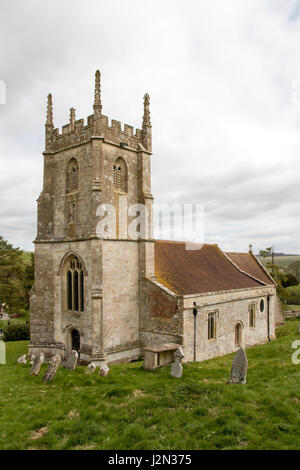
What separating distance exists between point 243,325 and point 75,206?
14.7 metres

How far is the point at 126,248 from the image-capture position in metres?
19.2

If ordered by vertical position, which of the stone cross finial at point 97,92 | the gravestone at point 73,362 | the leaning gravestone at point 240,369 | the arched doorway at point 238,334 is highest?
the stone cross finial at point 97,92

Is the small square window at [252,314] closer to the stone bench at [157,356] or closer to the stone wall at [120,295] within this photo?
the stone wall at [120,295]

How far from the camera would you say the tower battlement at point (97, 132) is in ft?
59.4

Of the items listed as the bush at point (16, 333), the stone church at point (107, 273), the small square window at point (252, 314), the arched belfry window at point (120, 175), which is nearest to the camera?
the stone church at point (107, 273)

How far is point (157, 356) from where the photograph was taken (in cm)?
1505

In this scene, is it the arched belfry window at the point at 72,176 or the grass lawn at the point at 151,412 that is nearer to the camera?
the grass lawn at the point at 151,412

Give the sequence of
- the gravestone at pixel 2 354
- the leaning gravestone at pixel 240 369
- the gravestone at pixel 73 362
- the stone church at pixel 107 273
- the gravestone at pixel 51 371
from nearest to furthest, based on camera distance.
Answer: the leaning gravestone at pixel 240 369
the gravestone at pixel 51 371
the gravestone at pixel 73 362
the stone church at pixel 107 273
the gravestone at pixel 2 354

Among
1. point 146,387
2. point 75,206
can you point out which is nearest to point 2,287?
point 75,206

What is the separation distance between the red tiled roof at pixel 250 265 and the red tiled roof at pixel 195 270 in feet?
7.77

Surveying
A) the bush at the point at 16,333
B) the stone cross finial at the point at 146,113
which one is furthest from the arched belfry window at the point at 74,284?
the bush at the point at 16,333

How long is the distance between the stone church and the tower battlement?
61mm

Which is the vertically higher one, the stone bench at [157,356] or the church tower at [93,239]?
the church tower at [93,239]
